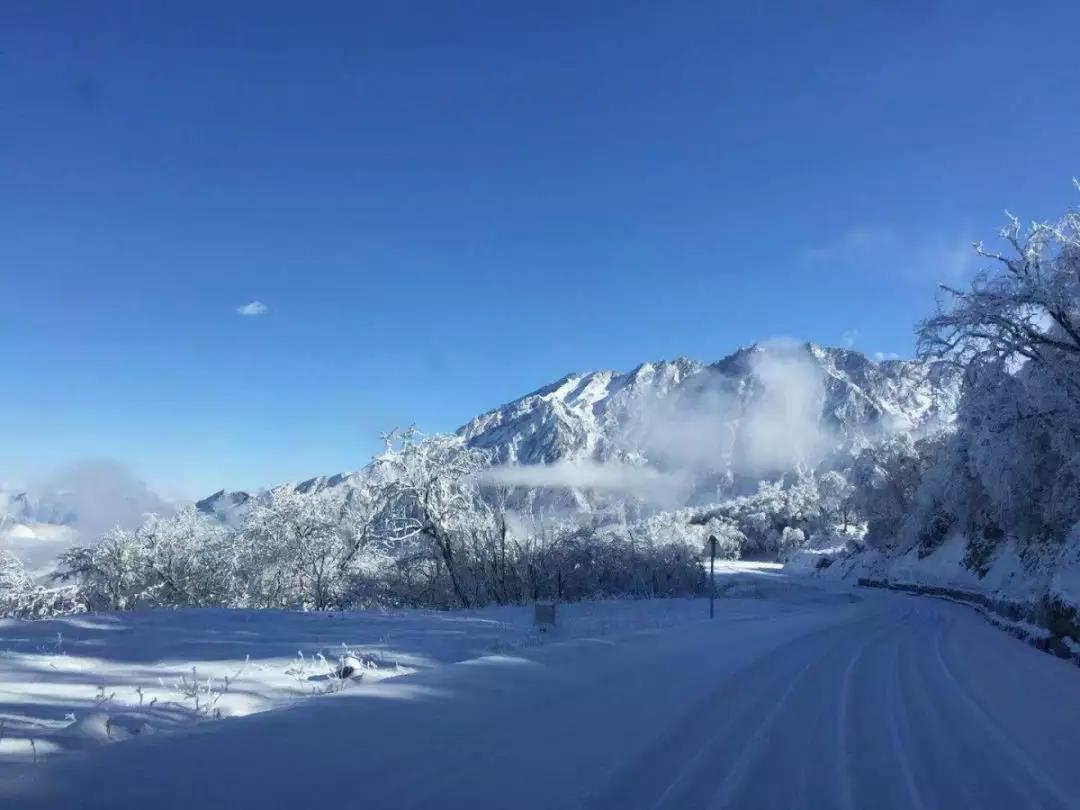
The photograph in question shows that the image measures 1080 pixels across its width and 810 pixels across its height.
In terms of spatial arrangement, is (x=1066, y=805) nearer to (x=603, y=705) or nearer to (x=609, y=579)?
(x=603, y=705)

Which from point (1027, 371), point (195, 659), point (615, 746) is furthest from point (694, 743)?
point (1027, 371)

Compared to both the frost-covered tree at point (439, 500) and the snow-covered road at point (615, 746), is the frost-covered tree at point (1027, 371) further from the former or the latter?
the frost-covered tree at point (439, 500)

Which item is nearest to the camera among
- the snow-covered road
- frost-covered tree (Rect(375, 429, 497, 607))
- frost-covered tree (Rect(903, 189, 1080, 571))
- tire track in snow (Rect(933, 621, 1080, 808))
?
the snow-covered road

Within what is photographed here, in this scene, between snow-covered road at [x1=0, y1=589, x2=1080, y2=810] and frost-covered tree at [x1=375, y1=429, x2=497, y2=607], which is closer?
snow-covered road at [x1=0, y1=589, x2=1080, y2=810]

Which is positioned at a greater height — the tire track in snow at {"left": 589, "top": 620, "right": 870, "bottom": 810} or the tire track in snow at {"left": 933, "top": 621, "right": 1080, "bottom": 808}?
the tire track in snow at {"left": 589, "top": 620, "right": 870, "bottom": 810}

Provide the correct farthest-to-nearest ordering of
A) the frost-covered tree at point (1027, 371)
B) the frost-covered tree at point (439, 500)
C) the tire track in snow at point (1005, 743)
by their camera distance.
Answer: the frost-covered tree at point (439, 500), the frost-covered tree at point (1027, 371), the tire track in snow at point (1005, 743)

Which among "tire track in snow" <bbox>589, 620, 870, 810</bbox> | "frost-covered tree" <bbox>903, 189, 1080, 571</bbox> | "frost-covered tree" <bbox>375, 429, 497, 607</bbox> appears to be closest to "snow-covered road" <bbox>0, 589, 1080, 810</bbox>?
"tire track in snow" <bbox>589, 620, 870, 810</bbox>

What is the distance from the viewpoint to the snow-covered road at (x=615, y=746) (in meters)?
4.08

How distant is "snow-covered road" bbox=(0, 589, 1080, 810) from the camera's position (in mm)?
4082

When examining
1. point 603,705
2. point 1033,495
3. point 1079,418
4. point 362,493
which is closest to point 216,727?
point 603,705

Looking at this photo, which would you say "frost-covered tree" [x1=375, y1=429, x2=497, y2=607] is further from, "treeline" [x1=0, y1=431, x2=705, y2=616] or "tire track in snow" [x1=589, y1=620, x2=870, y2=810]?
"tire track in snow" [x1=589, y1=620, x2=870, y2=810]

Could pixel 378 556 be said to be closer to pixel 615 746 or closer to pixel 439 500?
pixel 439 500

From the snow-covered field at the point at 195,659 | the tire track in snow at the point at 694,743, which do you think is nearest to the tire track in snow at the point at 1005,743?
the tire track in snow at the point at 694,743

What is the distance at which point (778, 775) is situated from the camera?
Result: 510 centimetres
